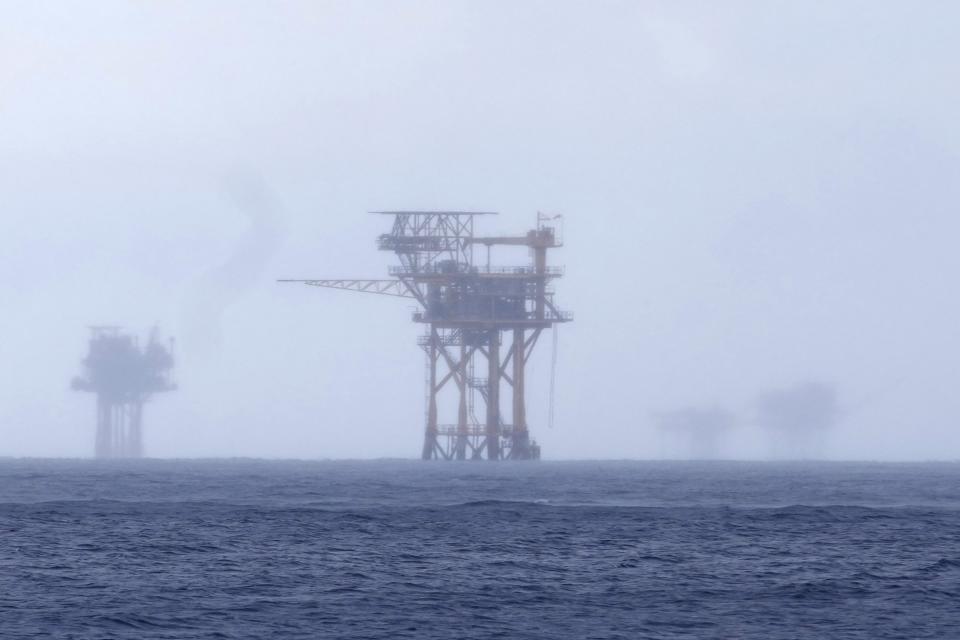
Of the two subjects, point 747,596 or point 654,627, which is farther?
point 747,596

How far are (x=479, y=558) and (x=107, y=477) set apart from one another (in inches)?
2377

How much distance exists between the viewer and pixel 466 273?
125 metres

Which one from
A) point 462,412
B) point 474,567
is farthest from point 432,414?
point 474,567

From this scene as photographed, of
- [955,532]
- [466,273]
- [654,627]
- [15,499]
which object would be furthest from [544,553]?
[466,273]

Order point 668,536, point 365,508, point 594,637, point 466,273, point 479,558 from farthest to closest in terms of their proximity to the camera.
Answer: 1. point 466,273
2. point 365,508
3. point 668,536
4. point 479,558
5. point 594,637

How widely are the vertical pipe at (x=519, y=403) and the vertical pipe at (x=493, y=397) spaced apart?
137 centimetres

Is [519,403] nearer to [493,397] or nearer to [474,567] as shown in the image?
[493,397]

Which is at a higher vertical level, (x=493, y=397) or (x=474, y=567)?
(x=493, y=397)

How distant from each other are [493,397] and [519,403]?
85.7 inches

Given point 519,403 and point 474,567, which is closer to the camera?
point 474,567

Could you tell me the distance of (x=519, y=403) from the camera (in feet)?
430

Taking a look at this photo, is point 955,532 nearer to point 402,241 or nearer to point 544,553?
point 544,553

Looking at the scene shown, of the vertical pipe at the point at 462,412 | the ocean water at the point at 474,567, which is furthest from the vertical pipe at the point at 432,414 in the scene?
the ocean water at the point at 474,567

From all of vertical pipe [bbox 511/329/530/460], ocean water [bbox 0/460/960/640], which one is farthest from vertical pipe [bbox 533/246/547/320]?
ocean water [bbox 0/460/960/640]
